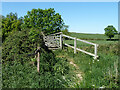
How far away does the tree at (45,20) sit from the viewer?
23812 mm

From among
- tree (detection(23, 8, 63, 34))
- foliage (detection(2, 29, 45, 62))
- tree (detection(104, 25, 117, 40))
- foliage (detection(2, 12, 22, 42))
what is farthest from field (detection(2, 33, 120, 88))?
tree (detection(104, 25, 117, 40))

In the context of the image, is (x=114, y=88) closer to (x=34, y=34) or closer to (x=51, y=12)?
(x=34, y=34)

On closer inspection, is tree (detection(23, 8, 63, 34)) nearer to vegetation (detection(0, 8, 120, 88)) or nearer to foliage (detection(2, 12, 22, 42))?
foliage (detection(2, 12, 22, 42))

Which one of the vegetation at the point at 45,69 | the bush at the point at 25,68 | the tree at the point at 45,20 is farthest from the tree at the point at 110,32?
the bush at the point at 25,68

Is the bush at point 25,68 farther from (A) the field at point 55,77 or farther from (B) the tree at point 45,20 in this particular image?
(B) the tree at point 45,20

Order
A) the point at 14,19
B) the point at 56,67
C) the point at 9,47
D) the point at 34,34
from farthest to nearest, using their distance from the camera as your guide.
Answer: the point at 14,19 → the point at 34,34 → the point at 9,47 → the point at 56,67

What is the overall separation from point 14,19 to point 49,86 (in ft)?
93.8

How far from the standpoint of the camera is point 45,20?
2397 centimetres

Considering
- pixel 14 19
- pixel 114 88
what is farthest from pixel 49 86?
pixel 14 19

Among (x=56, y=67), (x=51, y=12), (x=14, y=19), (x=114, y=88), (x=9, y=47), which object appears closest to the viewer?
(x=114, y=88)

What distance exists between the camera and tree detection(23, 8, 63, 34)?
23.8 metres

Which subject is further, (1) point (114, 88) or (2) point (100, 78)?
(2) point (100, 78)

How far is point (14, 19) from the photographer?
105 ft

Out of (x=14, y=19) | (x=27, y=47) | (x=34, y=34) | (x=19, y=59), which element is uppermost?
(x=14, y=19)
